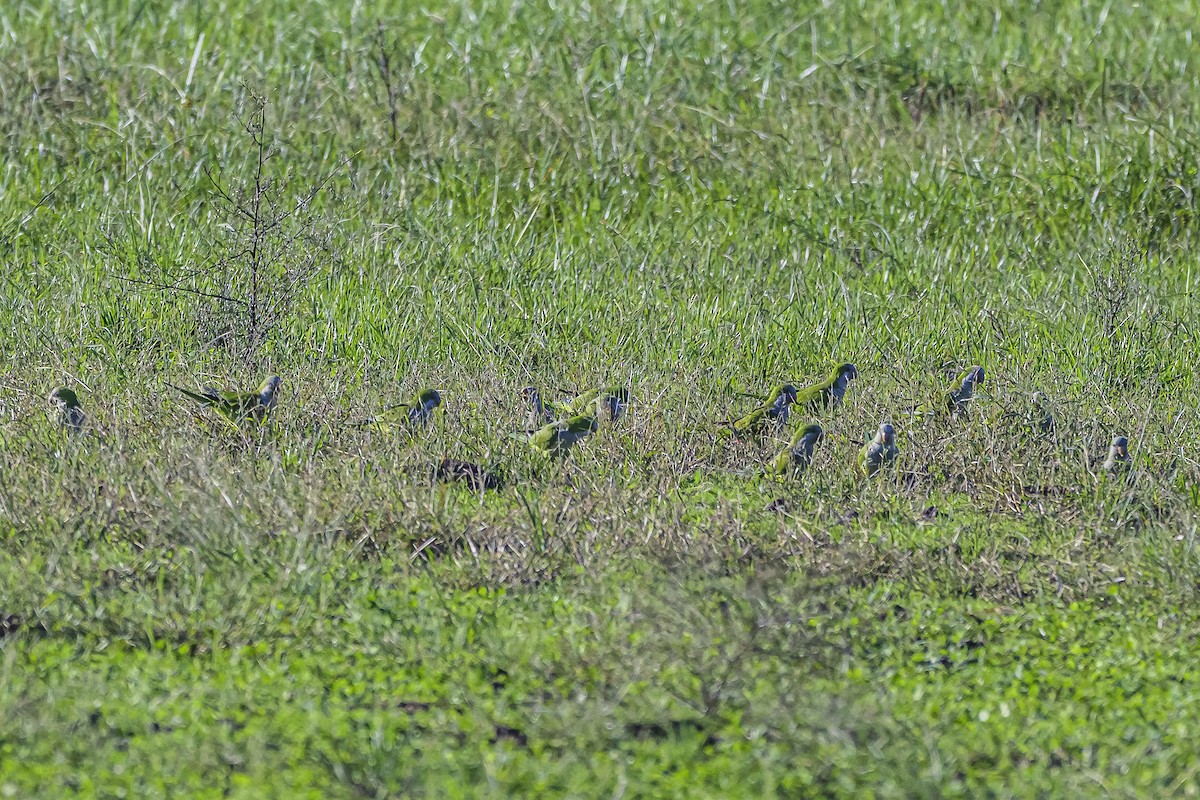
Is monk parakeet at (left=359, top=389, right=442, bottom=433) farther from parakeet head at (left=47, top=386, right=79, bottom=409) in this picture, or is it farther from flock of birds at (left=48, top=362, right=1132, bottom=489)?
parakeet head at (left=47, top=386, right=79, bottom=409)

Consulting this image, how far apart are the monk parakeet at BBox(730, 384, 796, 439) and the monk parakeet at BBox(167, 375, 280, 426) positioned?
1.72 meters

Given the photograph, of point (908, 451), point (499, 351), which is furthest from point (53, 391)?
point (908, 451)

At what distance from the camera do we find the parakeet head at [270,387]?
19.0ft

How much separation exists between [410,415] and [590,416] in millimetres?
647

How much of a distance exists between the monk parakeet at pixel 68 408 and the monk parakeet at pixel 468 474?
1.26 m

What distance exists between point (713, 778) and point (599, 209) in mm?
5789

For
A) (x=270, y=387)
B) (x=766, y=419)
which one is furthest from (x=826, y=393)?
(x=270, y=387)

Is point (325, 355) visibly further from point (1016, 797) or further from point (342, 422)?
point (1016, 797)

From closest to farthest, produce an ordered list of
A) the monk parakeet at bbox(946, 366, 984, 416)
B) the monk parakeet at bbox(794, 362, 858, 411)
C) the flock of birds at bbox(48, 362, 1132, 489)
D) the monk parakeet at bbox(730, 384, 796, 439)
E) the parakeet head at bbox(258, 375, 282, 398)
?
1. the flock of birds at bbox(48, 362, 1132, 489)
2. the parakeet head at bbox(258, 375, 282, 398)
3. the monk parakeet at bbox(730, 384, 796, 439)
4. the monk parakeet at bbox(946, 366, 984, 416)
5. the monk parakeet at bbox(794, 362, 858, 411)

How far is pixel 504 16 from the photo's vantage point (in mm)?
11016

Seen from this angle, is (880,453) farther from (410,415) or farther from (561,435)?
(410,415)

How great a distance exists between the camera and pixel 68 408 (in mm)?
5590

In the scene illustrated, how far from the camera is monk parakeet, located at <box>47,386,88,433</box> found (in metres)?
5.54

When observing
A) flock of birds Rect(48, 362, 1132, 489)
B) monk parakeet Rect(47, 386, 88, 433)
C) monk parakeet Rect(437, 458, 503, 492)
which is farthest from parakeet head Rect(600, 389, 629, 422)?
monk parakeet Rect(47, 386, 88, 433)
